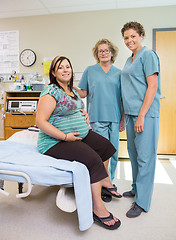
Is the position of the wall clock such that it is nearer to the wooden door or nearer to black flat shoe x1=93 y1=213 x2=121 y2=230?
the wooden door

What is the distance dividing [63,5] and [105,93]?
2091 millimetres

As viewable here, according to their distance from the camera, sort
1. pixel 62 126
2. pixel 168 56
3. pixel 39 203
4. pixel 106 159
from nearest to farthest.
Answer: pixel 62 126 → pixel 106 159 → pixel 39 203 → pixel 168 56

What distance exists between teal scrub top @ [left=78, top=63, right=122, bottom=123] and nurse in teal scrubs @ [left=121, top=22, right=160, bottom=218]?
0.58ft

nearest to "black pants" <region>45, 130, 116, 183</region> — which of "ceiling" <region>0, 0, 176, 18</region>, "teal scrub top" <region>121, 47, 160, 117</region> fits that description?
"teal scrub top" <region>121, 47, 160, 117</region>

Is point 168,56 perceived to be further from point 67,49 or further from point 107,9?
point 67,49

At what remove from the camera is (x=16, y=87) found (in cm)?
315

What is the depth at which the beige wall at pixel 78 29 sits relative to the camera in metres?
3.11

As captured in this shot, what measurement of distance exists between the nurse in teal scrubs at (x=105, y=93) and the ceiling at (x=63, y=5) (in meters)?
1.68

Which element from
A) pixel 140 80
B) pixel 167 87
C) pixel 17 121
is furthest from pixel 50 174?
pixel 167 87

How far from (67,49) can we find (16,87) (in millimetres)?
1011

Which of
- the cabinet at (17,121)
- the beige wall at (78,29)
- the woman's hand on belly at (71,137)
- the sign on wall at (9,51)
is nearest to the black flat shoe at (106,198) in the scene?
the woman's hand on belly at (71,137)

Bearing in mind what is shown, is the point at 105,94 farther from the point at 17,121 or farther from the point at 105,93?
the point at 17,121

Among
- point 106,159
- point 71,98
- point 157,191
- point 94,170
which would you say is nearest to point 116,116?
point 106,159

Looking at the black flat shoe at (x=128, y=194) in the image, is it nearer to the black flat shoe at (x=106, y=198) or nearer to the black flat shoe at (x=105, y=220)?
the black flat shoe at (x=106, y=198)
